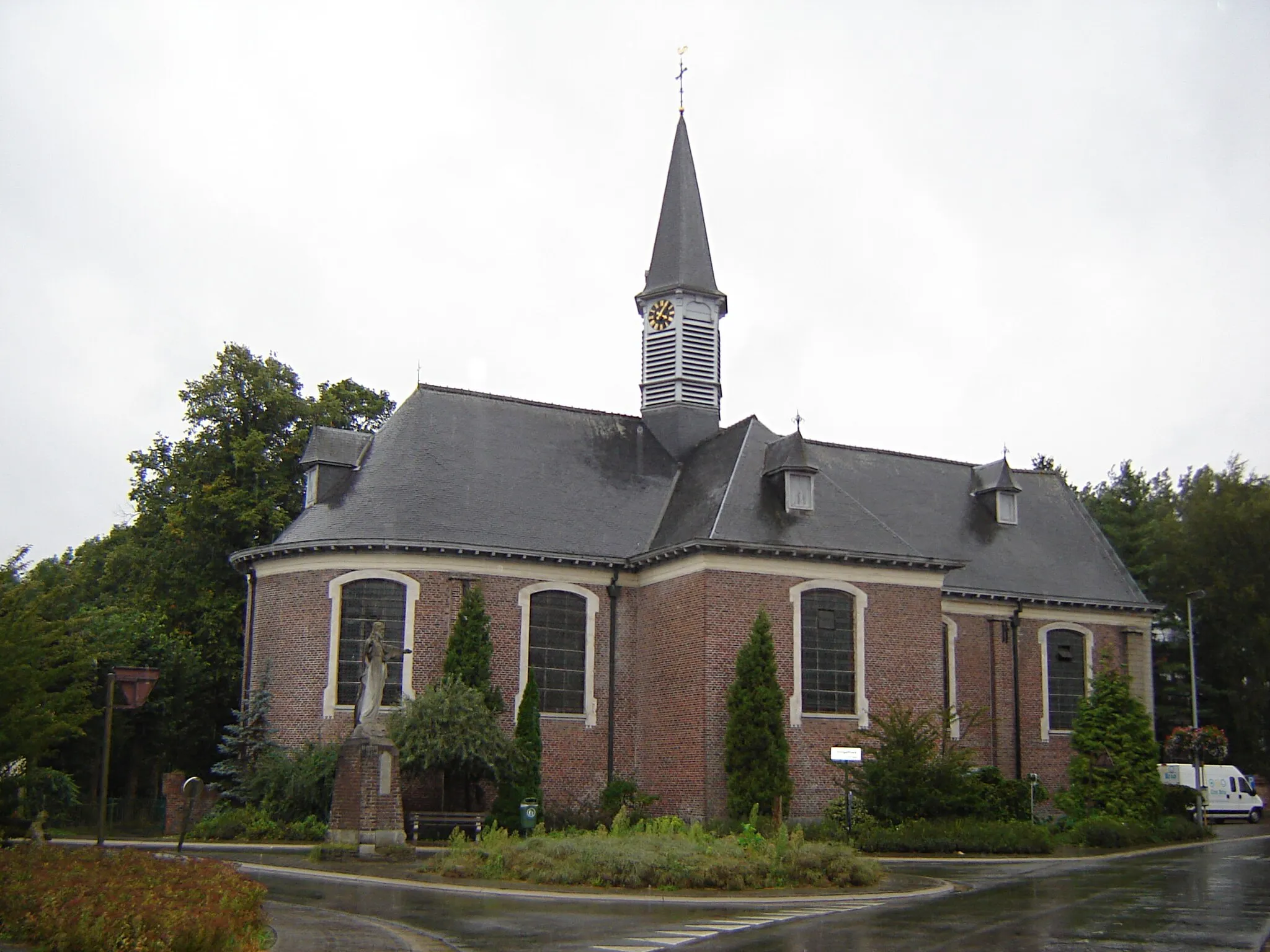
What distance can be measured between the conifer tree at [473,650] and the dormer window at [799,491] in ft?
25.1

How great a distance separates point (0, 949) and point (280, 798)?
1873cm

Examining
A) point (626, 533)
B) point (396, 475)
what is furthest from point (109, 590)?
point (626, 533)

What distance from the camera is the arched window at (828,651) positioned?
28.8 meters

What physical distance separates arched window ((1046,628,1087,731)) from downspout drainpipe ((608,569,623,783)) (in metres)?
13.3

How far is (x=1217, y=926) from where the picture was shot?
1412 centimetres

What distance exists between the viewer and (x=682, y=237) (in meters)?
37.0

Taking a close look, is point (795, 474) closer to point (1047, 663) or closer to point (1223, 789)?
point (1047, 663)

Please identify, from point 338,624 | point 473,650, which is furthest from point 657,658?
point 338,624

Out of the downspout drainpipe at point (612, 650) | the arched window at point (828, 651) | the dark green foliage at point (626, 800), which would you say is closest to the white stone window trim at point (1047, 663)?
the arched window at point (828, 651)

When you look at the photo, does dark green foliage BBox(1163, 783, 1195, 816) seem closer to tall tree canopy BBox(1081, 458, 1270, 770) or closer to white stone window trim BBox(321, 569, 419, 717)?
tall tree canopy BBox(1081, 458, 1270, 770)

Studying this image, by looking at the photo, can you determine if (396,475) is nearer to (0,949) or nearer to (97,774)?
(97,774)

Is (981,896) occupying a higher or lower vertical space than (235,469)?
lower

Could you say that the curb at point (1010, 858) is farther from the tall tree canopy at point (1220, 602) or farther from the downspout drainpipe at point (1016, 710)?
the tall tree canopy at point (1220, 602)

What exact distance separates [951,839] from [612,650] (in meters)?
9.35
